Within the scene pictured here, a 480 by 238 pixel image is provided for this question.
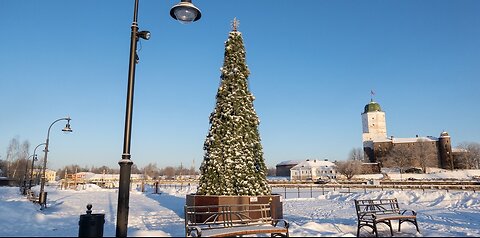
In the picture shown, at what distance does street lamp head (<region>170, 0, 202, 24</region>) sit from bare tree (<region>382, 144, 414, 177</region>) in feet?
333

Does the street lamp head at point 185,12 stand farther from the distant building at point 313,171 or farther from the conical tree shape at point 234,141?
the distant building at point 313,171

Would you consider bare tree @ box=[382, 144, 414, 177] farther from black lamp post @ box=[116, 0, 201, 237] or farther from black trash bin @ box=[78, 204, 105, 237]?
black trash bin @ box=[78, 204, 105, 237]

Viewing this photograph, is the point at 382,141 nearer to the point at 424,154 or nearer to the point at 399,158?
the point at 399,158

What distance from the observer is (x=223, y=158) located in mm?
13656

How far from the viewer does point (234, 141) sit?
13828 mm

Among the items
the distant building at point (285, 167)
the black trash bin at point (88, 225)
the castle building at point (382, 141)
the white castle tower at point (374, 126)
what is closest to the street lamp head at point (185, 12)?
the black trash bin at point (88, 225)

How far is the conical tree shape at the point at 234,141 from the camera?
1350 centimetres

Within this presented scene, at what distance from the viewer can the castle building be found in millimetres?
103812

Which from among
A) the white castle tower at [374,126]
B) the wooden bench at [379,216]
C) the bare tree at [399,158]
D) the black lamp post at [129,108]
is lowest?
the wooden bench at [379,216]

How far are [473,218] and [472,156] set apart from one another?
10849 centimetres

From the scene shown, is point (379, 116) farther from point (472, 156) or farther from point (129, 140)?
point (129, 140)

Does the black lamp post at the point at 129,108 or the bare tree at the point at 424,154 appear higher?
the bare tree at the point at 424,154

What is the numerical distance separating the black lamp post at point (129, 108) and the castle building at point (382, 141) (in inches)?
4373

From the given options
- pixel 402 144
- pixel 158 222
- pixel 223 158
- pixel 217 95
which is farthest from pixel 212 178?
pixel 402 144
